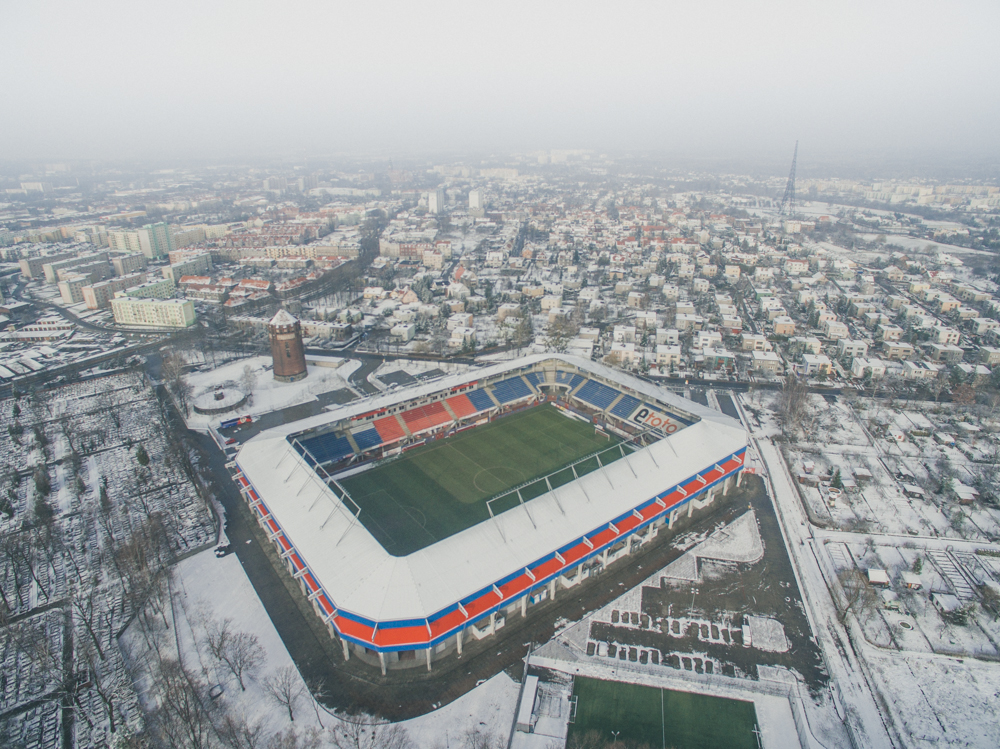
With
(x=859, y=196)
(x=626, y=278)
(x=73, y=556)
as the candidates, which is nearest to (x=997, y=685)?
(x=73, y=556)

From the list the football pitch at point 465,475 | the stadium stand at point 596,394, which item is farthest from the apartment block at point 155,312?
the stadium stand at point 596,394

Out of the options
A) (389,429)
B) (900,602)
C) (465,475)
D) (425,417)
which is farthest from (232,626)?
(900,602)

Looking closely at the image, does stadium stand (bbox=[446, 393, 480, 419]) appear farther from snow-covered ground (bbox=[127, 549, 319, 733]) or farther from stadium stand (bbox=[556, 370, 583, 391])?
snow-covered ground (bbox=[127, 549, 319, 733])

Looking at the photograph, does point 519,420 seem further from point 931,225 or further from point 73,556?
point 931,225

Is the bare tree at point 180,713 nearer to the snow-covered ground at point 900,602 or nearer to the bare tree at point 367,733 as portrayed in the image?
the bare tree at point 367,733

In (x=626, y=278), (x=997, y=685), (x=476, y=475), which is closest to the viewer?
(x=997, y=685)

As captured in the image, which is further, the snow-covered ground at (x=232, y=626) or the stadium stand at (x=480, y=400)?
the stadium stand at (x=480, y=400)
